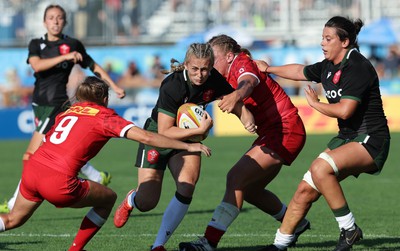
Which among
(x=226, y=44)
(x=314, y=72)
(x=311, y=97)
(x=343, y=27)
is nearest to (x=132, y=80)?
(x=226, y=44)

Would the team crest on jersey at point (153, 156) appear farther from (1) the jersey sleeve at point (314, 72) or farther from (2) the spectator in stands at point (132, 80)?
(2) the spectator in stands at point (132, 80)

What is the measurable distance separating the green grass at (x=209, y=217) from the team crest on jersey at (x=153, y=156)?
0.80 m

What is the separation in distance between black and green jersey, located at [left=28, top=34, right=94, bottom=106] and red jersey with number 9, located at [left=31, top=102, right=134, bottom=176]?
3813mm

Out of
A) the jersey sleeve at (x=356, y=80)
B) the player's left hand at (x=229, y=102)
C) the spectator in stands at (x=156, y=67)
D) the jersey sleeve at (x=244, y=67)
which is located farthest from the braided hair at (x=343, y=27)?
the spectator in stands at (x=156, y=67)

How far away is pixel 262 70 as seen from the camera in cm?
804

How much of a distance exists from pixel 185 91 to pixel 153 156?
76cm

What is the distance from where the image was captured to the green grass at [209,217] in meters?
8.13

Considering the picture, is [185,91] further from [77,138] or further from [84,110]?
[77,138]

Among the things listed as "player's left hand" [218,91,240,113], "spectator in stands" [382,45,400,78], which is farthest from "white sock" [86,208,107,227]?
"spectator in stands" [382,45,400,78]

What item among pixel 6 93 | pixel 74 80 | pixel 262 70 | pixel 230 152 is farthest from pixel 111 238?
pixel 6 93

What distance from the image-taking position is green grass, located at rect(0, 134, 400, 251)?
8133mm

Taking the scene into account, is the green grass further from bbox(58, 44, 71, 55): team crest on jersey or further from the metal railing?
the metal railing

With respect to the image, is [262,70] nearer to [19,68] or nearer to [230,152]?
[230,152]

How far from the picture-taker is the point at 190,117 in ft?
23.7
